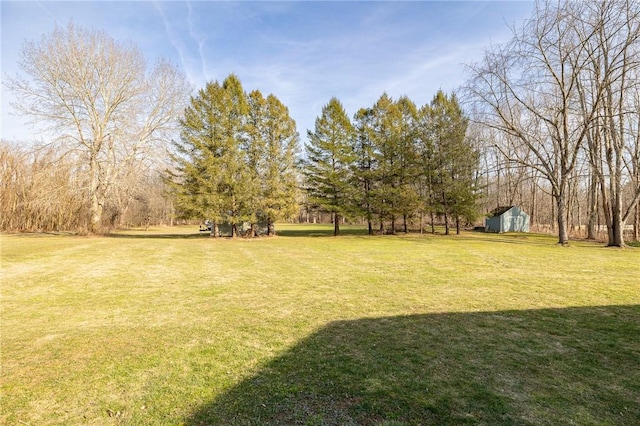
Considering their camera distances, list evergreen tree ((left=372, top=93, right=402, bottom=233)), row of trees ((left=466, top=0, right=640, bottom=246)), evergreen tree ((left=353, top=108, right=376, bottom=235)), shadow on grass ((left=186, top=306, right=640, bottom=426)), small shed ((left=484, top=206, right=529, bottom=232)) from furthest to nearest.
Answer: small shed ((left=484, top=206, right=529, bottom=232)), evergreen tree ((left=353, top=108, right=376, bottom=235)), evergreen tree ((left=372, top=93, right=402, bottom=233)), row of trees ((left=466, top=0, right=640, bottom=246)), shadow on grass ((left=186, top=306, right=640, bottom=426))

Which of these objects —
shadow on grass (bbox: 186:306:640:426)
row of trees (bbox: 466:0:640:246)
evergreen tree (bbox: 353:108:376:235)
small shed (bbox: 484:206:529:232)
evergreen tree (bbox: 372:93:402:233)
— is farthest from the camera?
small shed (bbox: 484:206:529:232)

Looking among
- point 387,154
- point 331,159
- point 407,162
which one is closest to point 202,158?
point 331,159

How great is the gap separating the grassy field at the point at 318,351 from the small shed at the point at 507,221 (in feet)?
88.5

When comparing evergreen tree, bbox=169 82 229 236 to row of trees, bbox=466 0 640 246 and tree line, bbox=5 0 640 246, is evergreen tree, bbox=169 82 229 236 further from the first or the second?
row of trees, bbox=466 0 640 246

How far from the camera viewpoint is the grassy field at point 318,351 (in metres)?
2.78

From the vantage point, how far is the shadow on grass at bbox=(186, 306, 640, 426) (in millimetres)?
2693

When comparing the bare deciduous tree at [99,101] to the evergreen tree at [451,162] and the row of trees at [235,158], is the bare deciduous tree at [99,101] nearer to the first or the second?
the row of trees at [235,158]

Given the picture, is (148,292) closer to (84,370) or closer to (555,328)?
(84,370)

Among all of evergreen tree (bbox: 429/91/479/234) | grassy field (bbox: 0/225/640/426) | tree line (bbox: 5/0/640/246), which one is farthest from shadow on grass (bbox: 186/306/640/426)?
evergreen tree (bbox: 429/91/479/234)

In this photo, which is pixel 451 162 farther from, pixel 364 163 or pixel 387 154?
pixel 364 163

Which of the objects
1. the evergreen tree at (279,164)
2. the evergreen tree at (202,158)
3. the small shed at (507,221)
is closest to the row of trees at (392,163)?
the evergreen tree at (279,164)

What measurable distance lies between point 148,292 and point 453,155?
25.3 m

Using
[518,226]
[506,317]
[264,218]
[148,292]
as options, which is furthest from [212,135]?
[518,226]

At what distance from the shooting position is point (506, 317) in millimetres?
5441
